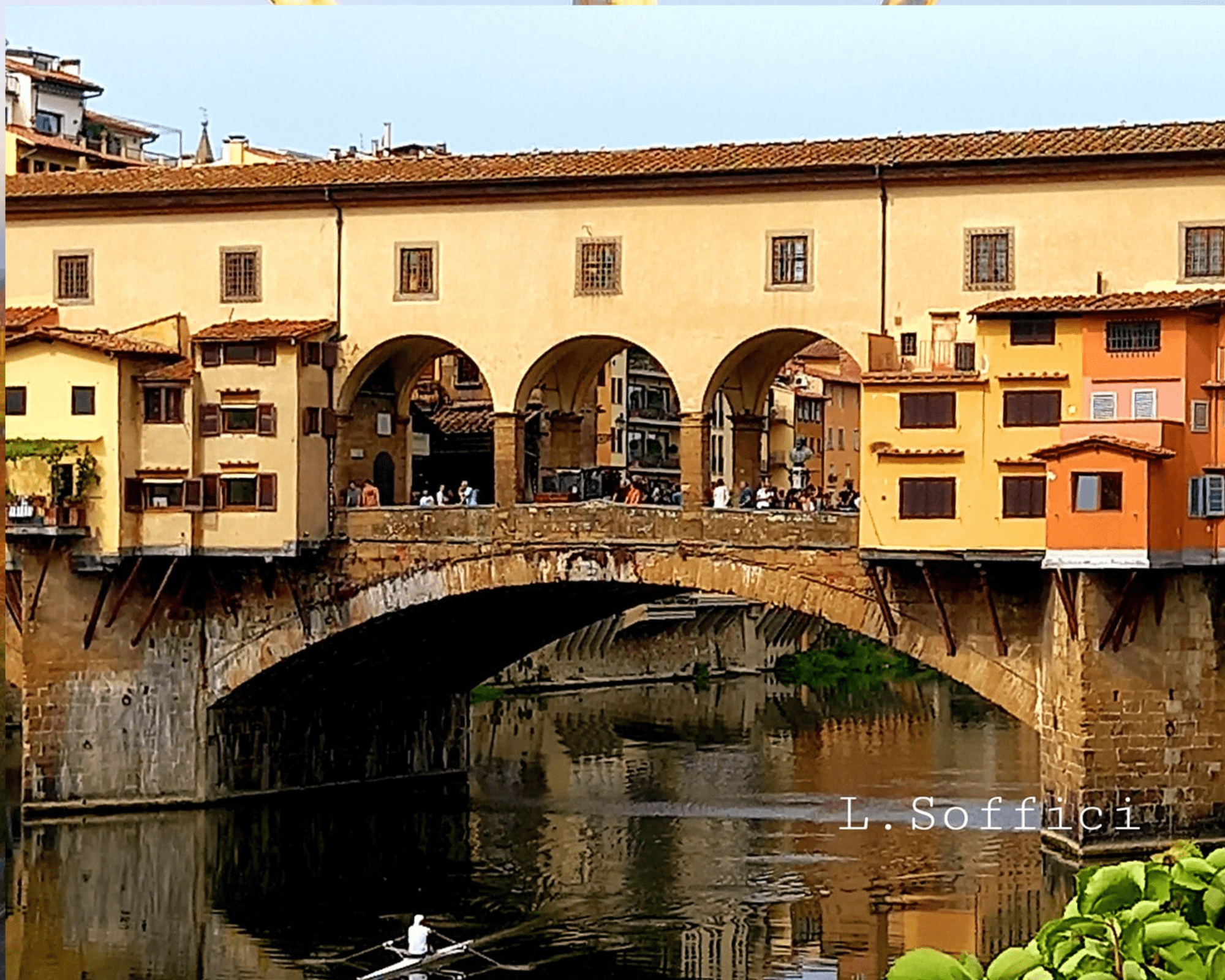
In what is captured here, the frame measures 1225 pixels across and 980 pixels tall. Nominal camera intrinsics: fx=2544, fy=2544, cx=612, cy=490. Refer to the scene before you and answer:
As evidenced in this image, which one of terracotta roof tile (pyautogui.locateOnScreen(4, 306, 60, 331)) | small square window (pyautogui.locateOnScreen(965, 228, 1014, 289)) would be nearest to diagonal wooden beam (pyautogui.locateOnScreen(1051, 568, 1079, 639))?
small square window (pyautogui.locateOnScreen(965, 228, 1014, 289))

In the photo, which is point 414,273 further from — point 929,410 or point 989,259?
point 989,259

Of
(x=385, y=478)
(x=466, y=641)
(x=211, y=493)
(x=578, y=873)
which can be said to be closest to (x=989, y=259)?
(x=578, y=873)

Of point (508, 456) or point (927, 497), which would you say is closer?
point (927, 497)

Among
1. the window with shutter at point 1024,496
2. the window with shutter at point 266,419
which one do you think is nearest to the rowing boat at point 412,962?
the window with shutter at point 1024,496

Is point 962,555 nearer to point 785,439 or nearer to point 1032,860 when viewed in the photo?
point 1032,860

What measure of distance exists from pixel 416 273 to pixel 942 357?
4.43 meters

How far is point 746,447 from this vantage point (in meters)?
21.0

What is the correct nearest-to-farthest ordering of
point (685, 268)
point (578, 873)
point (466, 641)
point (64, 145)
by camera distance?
point (578, 873), point (685, 268), point (466, 641), point (64, 145)

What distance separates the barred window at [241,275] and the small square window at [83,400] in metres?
1.34

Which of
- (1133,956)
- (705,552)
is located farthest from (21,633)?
(1133,956)

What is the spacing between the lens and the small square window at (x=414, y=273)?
20.2 meters

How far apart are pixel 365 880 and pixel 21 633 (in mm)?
4122

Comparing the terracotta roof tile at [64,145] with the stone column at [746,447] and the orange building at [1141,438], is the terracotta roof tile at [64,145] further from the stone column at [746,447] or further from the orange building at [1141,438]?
the orange building at [1141,438]

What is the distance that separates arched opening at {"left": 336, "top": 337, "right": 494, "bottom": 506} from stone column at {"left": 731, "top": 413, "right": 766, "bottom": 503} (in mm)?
2179
